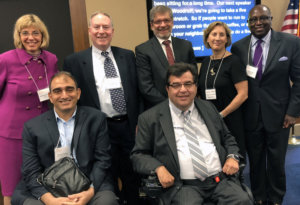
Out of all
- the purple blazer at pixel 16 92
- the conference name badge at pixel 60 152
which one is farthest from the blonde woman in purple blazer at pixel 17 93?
the conference name badge at pixel 60 152

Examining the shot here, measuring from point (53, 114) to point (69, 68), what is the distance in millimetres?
567

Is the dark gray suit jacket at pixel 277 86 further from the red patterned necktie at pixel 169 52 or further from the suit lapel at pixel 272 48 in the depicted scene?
the red patterned necktie at pixel 169 52

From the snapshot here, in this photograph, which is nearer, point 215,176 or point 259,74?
point 215,176

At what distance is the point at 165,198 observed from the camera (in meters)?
1.73

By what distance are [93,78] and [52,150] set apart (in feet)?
2.39

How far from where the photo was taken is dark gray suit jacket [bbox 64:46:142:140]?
2324 mm

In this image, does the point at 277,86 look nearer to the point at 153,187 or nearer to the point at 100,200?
the point at 153,187

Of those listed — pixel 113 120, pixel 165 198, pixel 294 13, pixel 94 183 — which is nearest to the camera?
pixel 165 198

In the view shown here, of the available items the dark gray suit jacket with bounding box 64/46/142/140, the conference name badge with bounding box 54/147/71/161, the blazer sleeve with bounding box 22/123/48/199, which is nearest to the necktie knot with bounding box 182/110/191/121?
the dark gray suit jacket with bounding box 64/46/142/140

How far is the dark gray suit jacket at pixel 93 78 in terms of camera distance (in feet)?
7.63

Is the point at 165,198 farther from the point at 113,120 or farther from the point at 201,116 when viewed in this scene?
the point at 113,120

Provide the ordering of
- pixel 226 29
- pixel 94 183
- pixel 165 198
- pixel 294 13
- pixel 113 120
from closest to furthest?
pixel 165 198 → pixel 94 183 → pixel 113 120 → pixel 226 29 → pixel 294 13

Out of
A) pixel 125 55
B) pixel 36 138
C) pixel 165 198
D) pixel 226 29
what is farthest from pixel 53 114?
pixel 226 29

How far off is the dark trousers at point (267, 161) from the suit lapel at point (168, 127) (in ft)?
3.67
